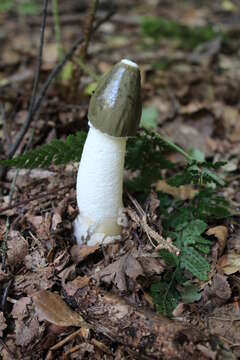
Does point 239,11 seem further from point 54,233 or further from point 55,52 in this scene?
point 54,233

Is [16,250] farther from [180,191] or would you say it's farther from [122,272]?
[180,191]

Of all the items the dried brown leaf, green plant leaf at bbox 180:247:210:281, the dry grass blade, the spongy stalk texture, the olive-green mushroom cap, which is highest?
the olive-green mushroom cap

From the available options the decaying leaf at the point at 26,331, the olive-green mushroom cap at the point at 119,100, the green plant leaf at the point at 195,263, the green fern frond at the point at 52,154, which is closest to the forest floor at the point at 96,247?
the decaying leaf at the point at 26,331

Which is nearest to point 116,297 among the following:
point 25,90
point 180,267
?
point 180,267

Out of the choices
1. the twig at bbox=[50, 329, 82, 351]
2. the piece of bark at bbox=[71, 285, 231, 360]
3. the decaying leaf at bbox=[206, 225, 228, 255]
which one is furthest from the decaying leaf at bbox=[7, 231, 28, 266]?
the decaying leaf at bbox=[206, 225, 228, 255]

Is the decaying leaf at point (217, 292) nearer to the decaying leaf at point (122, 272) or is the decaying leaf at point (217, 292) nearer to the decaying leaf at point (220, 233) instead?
the decaying leaf at point (220, 233)

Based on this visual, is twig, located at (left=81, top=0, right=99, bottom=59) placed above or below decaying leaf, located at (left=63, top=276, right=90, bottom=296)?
above

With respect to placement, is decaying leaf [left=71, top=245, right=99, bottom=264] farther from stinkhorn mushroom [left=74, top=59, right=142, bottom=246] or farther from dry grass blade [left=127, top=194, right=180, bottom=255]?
dry grass blade [left=127, top=194, right=180, bottom=255]

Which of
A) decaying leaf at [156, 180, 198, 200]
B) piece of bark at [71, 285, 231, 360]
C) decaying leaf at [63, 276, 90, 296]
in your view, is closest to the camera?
piece of bark at [71, 285, 231, 360]
